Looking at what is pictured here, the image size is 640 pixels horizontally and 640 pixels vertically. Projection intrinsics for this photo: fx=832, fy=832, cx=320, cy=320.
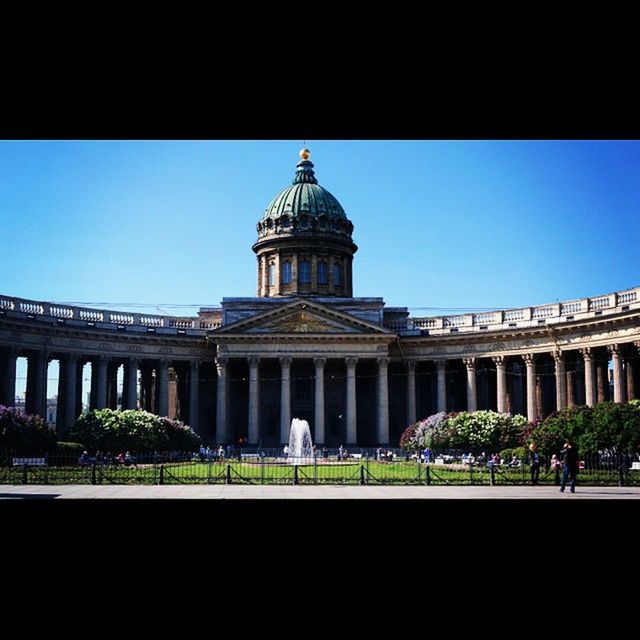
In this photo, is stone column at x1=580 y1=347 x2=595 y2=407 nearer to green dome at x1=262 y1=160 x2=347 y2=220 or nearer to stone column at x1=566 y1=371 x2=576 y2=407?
stone column at x1=566 y1=371 x2=576 y2=407

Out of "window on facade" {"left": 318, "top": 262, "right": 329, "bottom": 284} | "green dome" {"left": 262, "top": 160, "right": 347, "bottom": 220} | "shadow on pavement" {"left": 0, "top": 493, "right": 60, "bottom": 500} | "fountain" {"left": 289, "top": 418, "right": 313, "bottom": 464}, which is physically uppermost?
"green dome" {"left": 262, "top": 160, "right": 347, "bottom": 220}

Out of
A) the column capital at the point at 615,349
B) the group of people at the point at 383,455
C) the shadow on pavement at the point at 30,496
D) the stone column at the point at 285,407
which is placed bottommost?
the shadow on pavement at the point at 30,496

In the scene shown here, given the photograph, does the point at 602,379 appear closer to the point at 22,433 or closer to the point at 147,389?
the point at 147,389

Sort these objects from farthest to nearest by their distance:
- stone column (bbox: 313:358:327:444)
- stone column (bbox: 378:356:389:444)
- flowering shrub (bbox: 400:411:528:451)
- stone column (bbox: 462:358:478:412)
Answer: stone column (bbox: 378:356:389:444) < stone column (bbox: 313:358:327:444) < stone column (bbox: 462:358:478:412) < flowering shrub (bbox: 400:411:528:451)

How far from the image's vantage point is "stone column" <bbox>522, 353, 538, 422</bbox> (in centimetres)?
6525

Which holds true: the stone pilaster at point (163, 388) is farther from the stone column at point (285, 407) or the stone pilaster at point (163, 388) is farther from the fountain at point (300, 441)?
the fountain at point (300, 441)

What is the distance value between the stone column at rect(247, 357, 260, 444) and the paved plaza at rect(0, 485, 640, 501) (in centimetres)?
4069

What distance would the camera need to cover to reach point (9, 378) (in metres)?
59.6

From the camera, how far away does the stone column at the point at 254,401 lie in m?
71.2

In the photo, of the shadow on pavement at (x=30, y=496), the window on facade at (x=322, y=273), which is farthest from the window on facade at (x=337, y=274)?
the shadow on pavement at (x=30, y=496)

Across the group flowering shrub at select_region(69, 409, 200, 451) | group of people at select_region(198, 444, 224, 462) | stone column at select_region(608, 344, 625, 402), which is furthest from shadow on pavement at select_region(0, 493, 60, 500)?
stone column at select_region(608, 344, 625, 402)

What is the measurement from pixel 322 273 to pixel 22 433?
4551 centimetres

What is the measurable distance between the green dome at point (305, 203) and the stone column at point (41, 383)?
108 feet
